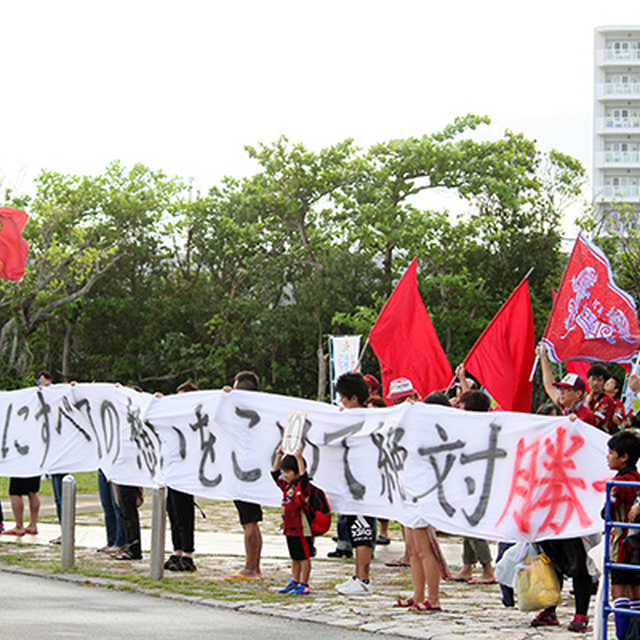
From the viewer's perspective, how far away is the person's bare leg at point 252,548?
35.8ft

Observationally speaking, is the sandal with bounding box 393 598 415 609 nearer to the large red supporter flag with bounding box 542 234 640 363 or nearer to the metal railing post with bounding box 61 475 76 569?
the large red supporter flag with bounding box 542 234 640 363

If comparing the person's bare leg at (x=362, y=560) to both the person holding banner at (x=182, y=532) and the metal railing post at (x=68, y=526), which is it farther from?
the metal railing post at (x=68, y=526)

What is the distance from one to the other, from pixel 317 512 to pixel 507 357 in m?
3.40

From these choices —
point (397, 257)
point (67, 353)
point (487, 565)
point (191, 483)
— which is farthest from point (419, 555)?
point (67, 353)

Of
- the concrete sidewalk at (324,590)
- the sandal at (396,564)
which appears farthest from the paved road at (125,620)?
the sandal at (396,564)

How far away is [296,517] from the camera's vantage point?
9992 millimetres

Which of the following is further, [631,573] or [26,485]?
[26,485]

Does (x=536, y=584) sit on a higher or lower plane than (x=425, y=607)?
higher

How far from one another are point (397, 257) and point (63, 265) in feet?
38.5

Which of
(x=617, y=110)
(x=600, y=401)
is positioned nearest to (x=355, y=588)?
(x=600, y=401)

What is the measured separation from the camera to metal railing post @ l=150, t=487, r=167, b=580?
Answer: 35.3ft

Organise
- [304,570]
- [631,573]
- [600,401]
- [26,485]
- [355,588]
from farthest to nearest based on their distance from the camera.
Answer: [26,485] → [600,401] → [304,570] → [355,588] → [631,573]

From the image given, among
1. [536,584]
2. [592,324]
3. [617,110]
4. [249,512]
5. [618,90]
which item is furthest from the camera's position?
[617,110]

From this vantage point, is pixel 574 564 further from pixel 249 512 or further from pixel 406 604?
pixel 249 512
